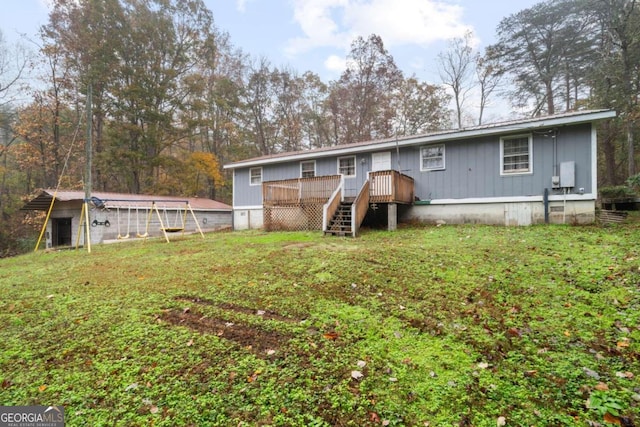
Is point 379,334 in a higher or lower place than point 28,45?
lower

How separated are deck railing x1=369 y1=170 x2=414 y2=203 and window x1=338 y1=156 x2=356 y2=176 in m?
2.40

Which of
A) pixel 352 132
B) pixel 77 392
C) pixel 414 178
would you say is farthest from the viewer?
pixel 352 132

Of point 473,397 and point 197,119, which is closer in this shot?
point 473,397

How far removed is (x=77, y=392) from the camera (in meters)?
2.30

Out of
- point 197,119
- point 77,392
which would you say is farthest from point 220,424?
point 197,119

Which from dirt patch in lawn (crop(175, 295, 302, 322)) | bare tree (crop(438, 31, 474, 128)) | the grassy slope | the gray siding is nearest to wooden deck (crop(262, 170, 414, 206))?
the gray siding

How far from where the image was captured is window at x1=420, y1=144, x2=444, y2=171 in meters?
10.5

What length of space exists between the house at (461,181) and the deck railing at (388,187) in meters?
0.03

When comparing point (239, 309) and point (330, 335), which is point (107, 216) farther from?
point (330, 335)

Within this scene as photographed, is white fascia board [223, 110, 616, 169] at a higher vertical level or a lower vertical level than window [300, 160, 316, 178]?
higher

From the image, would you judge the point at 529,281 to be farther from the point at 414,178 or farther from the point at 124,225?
the point at 124,225

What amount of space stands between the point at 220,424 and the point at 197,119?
22.7 meters

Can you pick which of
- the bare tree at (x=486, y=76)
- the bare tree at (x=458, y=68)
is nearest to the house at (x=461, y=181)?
the bare tree at (x=486, y=76)

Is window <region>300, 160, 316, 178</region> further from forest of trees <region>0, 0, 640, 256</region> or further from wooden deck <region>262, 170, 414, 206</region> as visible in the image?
forest of trees <region>0, 0, 640, 256</region>
